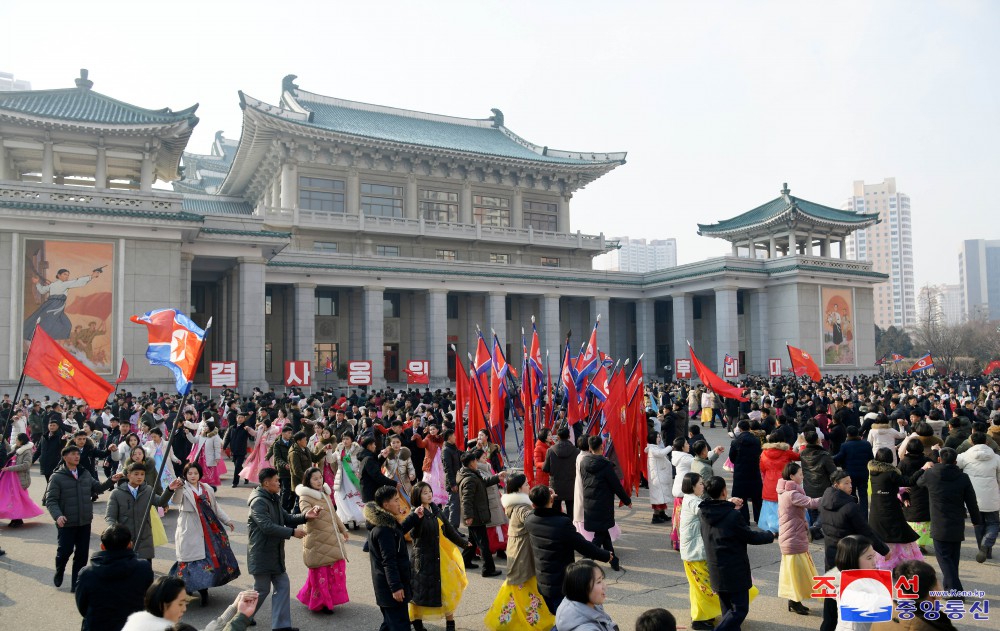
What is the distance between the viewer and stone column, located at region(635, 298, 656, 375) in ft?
147

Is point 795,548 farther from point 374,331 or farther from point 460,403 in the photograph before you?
point 374,331

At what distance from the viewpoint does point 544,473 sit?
10641 millimetres

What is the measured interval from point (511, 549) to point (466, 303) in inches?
1405

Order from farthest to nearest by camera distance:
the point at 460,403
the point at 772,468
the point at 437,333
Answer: the point at 437,333 → the point at 460,403 → the point at 772,468

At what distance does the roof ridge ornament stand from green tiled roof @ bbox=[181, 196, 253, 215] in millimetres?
15232

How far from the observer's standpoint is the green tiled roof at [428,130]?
44.1m

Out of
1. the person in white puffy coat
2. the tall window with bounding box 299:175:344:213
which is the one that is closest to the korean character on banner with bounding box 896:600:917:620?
the person in white puffy coat

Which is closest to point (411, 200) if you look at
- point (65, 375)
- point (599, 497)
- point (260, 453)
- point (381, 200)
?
point (381, 200)

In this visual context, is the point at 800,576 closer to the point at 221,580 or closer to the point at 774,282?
the point at 221,580

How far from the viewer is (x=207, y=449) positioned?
1414 centimetres

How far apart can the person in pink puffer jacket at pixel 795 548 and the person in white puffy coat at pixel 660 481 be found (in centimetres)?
408

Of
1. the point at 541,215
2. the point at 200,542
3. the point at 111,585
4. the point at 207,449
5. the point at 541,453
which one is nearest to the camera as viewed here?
the point at 111,585

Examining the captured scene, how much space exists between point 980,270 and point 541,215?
153369mm

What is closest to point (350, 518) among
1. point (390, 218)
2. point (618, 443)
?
point (618, 443)
